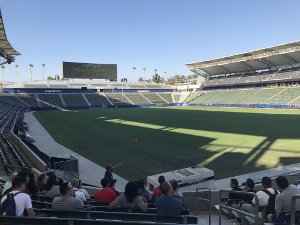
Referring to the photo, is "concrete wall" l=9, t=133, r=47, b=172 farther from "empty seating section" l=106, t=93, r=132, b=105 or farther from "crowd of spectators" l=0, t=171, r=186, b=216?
"empty seating section" l=106, t=93, r=132, b=105

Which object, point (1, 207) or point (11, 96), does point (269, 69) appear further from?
point (1, 207)

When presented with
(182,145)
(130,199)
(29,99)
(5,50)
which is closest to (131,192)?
(130,199)

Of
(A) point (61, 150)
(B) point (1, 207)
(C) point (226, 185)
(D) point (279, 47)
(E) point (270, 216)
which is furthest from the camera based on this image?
(D) point (279, 47)

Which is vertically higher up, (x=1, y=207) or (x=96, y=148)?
(x=1, y=207)

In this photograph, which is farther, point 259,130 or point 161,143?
point 259,130

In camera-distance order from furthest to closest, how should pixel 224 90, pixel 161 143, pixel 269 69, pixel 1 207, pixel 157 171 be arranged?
pixel 224 90
pixel 269 69
pixel 161 143
pixel 157 171
pixel 1 207

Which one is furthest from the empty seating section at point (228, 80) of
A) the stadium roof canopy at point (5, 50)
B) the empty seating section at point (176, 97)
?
the stadium roof canopy at point (5, 50)

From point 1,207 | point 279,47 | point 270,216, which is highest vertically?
point 279,47

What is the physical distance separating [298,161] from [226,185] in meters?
7.01

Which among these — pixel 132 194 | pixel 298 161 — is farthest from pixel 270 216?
pixel 298 161

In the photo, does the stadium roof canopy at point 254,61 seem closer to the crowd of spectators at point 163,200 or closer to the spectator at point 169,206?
the crowd of spectators at point 163,200

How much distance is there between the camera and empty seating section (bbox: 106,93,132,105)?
100312 millimetres

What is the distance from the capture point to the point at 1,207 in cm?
518

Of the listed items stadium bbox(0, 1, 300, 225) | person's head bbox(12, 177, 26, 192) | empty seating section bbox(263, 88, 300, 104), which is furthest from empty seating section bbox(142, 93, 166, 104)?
person's head bbox(12, 177, 26, 192)
